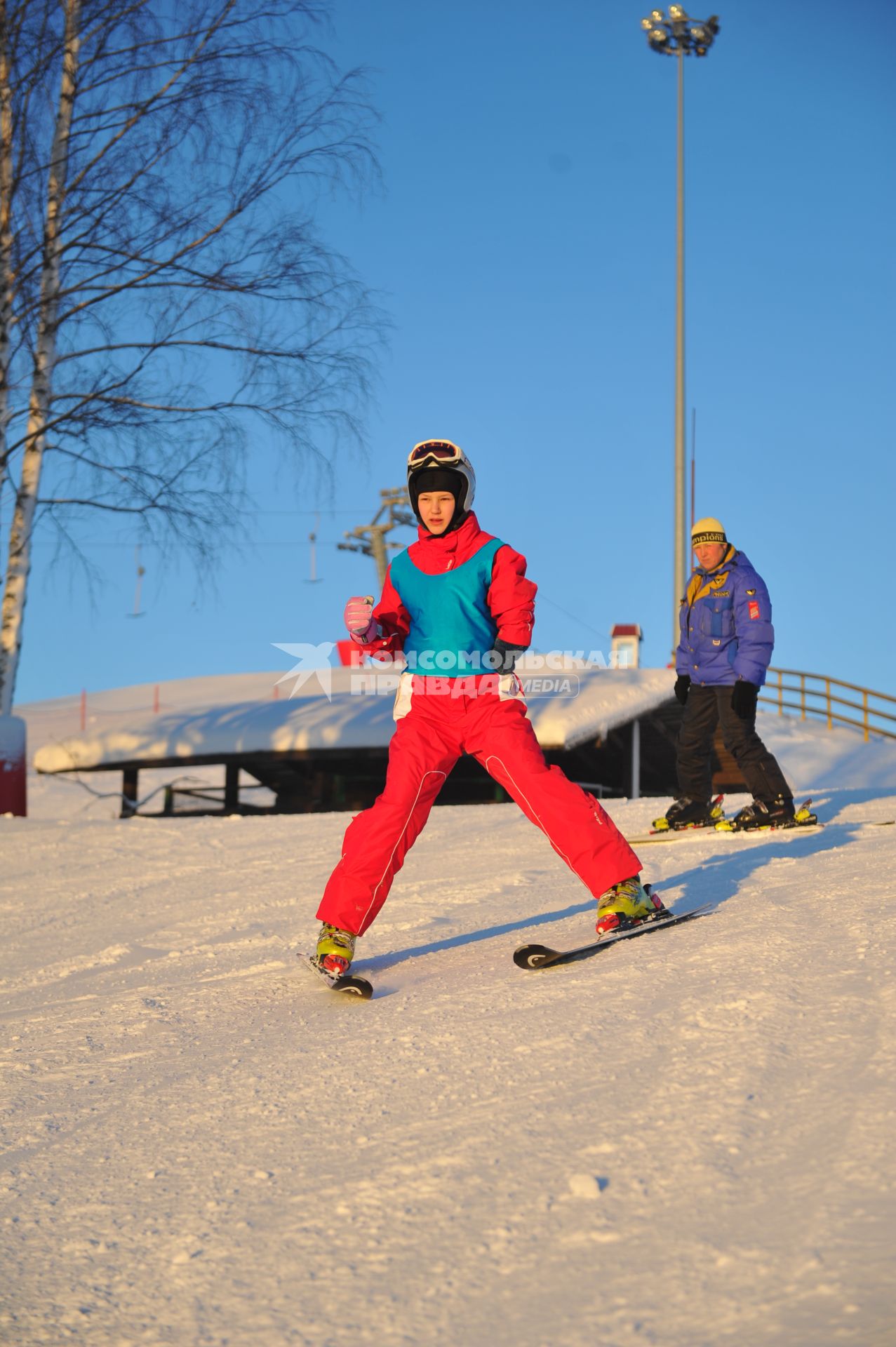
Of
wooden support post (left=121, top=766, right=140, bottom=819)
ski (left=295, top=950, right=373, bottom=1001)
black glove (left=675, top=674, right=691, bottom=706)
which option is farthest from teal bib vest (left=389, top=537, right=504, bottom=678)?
wooden support post (left=121, top=766, right=140, bottom=819)

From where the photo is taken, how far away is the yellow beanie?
688cm

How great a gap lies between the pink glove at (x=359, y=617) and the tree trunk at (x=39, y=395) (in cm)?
694

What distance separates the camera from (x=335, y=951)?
3.70 m

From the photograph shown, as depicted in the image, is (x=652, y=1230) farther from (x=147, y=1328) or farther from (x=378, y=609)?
(x=378, y=609)

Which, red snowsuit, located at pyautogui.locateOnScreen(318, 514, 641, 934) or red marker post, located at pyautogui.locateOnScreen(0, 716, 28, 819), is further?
red marker post, located at pyautogui.locateOnScreen(0, 716, 28, 819)

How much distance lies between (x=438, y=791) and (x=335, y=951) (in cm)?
61

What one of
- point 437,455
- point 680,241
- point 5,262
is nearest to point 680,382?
point 680,241

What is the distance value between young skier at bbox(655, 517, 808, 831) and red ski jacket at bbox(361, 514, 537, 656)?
10.1 ft

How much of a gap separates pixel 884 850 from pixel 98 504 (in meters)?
7.22

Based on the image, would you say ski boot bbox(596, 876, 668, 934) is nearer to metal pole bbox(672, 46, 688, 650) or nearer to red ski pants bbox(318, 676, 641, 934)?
red ski pants bbox(318, 676, 641, 934)

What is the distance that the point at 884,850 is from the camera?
5.54m

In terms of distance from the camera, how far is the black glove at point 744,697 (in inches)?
255

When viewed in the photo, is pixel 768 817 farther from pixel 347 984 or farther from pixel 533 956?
pixel 347 984

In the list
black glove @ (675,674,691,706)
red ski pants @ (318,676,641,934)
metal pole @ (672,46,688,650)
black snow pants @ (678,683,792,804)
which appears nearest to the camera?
red ski pants @ (318,676,641,934)
